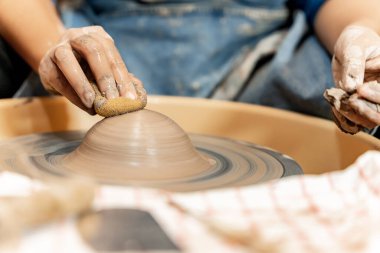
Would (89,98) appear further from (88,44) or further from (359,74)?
(359,74)

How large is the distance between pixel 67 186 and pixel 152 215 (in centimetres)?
12

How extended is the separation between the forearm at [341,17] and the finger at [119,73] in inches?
26.3

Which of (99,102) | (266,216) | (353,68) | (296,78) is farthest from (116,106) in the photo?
(296,78)

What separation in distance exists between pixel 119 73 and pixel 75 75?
0.31ft

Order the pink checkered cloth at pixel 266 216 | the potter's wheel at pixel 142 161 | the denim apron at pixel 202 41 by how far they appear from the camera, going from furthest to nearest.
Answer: the denim apron at pixel 202 41 < the potter's wheel at pixel 142 161 < the pink checkered cloth at pixel 266 216

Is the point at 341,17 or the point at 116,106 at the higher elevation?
the point at 341,17

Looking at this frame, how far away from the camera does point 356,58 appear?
1.23m

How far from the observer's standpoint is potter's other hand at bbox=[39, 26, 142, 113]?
1.14 metres

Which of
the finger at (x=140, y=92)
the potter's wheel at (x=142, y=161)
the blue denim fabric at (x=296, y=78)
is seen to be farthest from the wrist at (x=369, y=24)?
the finger at (x=140, y=92)

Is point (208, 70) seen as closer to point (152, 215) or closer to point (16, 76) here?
point (16, 76)

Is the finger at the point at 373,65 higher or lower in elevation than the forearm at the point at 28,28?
higher

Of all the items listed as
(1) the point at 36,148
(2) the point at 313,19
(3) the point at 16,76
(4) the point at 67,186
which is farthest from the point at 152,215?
(2) the point at 313,19

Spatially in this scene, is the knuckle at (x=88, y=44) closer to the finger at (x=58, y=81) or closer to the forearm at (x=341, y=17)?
the finger at (x=58, y=81)

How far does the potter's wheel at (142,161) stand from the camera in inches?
38.5
